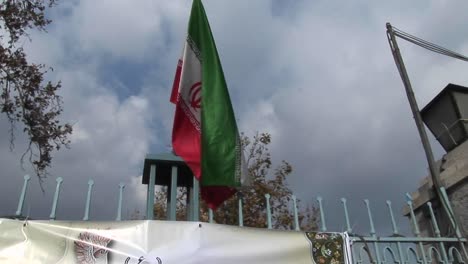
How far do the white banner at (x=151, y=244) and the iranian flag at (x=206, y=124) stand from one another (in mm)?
395

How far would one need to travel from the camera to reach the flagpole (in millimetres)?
4004

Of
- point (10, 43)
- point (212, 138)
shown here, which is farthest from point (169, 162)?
point (10, 43)

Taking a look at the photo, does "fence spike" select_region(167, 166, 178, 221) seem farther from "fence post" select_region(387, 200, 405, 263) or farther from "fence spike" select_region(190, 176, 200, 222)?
"fence post" select_region(387, 200, 405, 263)

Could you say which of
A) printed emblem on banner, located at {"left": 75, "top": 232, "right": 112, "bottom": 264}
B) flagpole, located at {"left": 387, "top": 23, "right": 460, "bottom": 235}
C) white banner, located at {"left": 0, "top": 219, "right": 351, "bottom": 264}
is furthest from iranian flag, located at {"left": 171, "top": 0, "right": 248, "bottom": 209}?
flagpole, located at {"left": 387, "top": 23, "right": 460, "bottom": 235}

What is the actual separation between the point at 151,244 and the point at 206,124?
3.49 feet

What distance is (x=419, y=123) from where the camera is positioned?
438 cm

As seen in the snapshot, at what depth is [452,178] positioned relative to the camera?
4.11 meters

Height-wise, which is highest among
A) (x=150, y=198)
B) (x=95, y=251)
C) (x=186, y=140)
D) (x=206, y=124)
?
(x=206, y=124)

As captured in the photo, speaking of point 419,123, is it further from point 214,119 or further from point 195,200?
point 195,200

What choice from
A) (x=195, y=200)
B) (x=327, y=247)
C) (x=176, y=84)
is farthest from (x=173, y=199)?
(x=327, y=247)

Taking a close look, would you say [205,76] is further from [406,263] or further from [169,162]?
[406,263]

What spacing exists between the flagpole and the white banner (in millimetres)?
1354

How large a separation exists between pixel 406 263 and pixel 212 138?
193 centimetres

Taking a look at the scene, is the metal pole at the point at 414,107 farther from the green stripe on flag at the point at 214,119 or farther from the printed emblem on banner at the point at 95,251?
the printed emblem on banner at the point at 95,251
